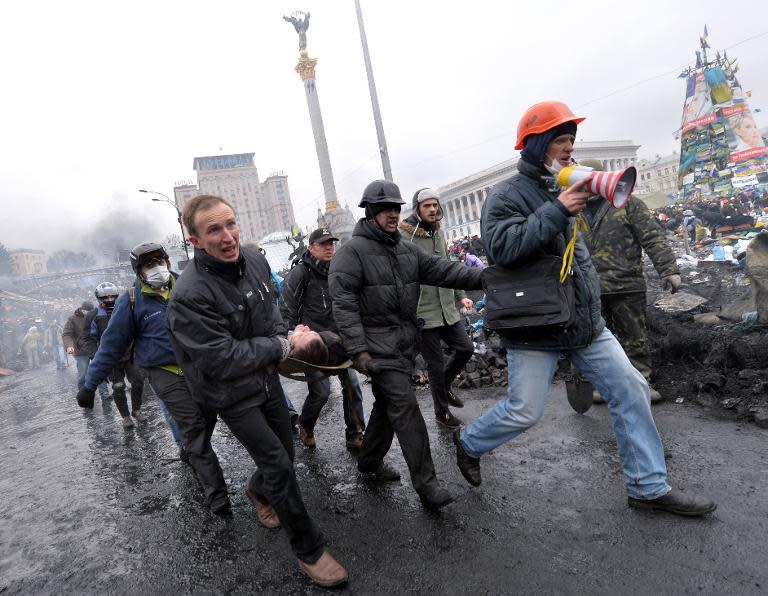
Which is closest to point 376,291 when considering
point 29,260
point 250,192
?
point 250,192

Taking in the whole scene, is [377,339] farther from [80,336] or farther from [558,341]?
[80,336]

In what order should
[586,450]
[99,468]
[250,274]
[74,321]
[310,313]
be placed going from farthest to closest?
[74,321]
[99,468]
[310,313]
[586,450]
[250,274]

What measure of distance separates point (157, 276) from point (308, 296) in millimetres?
1233

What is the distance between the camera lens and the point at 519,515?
2701 millimetres

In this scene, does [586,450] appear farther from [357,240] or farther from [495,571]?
[357,240]

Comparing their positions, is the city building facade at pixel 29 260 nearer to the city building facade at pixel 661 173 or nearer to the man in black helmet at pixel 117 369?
the man in black helmet at pixel 117 369

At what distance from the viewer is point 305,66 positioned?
142 ft

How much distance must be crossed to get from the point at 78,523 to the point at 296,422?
6.75 ft

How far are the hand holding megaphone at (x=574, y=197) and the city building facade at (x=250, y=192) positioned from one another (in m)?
118

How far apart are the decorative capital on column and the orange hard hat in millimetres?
45700

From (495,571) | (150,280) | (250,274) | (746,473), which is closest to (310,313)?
(150,280)

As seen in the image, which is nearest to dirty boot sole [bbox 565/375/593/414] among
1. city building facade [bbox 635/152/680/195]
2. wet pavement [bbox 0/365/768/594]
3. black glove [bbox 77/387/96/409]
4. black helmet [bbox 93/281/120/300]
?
wet pavement [bbox 0/365/768/594]

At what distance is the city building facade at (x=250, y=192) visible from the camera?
11675cm

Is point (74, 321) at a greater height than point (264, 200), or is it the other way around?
point (264, 200)
